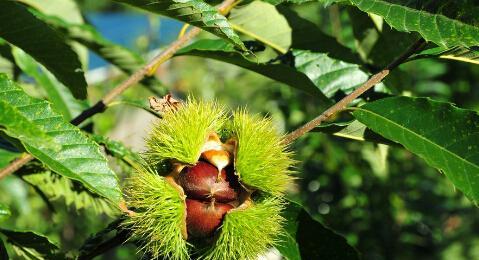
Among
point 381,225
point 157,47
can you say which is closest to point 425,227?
point 381,225

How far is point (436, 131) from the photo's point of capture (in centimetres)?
131

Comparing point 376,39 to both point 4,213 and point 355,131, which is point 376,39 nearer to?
point 355,131

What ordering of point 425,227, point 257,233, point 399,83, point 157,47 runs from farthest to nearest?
point 157,47
point 425,227
point 399,83
point 257,233

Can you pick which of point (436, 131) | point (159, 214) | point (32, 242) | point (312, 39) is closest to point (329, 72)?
point (312, 39)

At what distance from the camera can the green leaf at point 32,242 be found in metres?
1.46

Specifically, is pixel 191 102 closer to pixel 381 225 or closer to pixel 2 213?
pixel 2 213

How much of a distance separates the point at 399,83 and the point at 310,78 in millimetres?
416

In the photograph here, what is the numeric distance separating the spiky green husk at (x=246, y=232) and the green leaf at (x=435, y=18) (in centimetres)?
41

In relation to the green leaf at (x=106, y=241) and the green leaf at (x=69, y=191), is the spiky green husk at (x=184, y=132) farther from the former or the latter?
the green leaf at (x=69, y=191)

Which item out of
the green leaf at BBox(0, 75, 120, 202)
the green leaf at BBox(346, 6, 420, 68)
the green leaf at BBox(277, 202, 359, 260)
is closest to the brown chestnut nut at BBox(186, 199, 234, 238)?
the green leaf at BBox(0, 75, 120, 202)

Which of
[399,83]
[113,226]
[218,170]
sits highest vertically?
[218,170]

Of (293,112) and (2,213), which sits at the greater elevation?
(2,213)

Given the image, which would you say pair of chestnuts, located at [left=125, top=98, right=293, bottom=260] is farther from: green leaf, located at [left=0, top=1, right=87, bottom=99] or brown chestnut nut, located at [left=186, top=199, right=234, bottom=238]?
green leaf, located at [left=0, top=1, right=87, bottom=99]

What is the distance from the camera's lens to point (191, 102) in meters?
1.32
